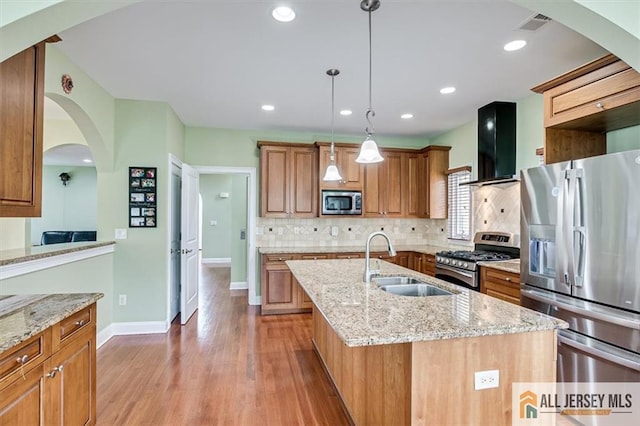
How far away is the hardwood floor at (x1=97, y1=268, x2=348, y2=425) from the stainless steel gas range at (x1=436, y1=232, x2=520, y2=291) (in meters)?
1.79

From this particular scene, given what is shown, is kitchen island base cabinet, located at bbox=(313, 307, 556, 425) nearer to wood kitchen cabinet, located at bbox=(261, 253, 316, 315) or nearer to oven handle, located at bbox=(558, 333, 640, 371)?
oven handle, located at bbox=(558, 333, 640, 371)

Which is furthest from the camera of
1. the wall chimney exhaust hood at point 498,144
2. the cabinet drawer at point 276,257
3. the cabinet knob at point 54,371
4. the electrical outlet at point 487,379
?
the cabinet drawer at point 276,257

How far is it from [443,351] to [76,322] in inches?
75.6

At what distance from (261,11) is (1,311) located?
7.42ft

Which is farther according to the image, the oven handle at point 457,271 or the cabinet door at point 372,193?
the cabinet door at point 372,193

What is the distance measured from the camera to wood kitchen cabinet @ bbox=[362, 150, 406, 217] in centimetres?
516

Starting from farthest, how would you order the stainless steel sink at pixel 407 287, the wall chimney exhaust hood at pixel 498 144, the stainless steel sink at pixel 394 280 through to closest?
the wall chimney exhaust hood at pixel 498 144 → the stainless steel sink at pixel 394 280 → the stainless steel sink at pixel 407 287

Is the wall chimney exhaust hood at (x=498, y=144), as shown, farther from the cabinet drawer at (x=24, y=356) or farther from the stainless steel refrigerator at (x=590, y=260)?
the cabinet drawer at (x=24, y=356)

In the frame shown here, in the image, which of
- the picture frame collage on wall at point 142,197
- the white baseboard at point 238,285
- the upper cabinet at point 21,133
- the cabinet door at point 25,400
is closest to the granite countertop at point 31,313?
the cabinet door at point 25,400

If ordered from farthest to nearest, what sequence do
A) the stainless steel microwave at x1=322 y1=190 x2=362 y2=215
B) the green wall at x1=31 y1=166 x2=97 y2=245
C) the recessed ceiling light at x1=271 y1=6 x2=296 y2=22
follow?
the green wall at x1=31 y1=166 x2=97 y2=245 → the stainless steel microwave at x1=322 y1=190 x2=362 y2=215 → the recessed ceiling light at x1=271 y1=6 x2=296 y2=22

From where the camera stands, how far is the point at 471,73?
3.06 m

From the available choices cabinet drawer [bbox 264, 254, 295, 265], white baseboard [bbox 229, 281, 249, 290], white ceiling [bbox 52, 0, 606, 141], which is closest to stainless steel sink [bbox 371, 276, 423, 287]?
white ceiling [bbox 52, 0, 606, 141]

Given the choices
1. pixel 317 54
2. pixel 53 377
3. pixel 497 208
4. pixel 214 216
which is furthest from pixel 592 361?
pixel 214 216

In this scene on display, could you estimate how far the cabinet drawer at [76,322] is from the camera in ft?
5.53
